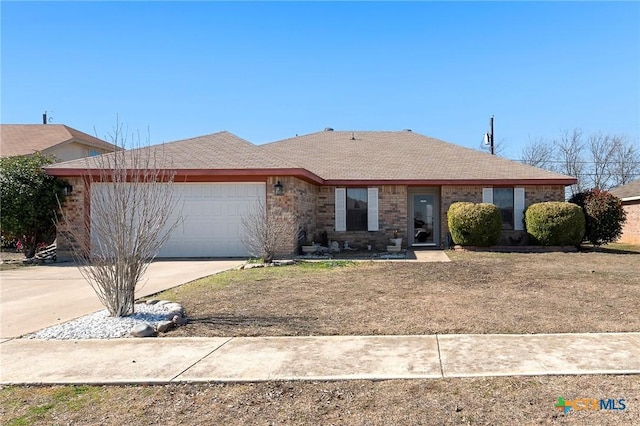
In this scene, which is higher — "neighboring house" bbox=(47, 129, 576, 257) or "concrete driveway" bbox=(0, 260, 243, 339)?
"neighboring house" bbox=(47, 129, 576, 257)

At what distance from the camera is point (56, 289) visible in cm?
859

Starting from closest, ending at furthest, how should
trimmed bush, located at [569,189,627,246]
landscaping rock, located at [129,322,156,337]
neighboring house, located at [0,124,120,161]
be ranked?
landscaping rock, located at [129,322,156,337] < trimmed bush, located at [569,189,627,246] < neighboring house, located at [0,124,120,161]

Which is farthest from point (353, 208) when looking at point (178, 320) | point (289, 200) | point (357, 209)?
point (178, 320)

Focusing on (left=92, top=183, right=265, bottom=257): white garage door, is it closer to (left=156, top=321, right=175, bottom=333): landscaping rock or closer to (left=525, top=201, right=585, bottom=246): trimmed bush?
(left=156, top=321, right=175, bottom=333): landscaping rock

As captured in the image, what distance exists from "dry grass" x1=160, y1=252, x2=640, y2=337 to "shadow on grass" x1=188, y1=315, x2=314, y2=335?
1 cm

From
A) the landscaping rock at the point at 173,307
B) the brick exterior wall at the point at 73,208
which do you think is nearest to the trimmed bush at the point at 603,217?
the landscaping rock at the point at 173,307

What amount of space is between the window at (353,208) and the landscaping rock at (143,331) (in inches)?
457

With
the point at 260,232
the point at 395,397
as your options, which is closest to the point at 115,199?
the point at 395,397

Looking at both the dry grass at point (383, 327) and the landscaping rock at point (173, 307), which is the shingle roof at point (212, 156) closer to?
the dry grass at point (383, 327)

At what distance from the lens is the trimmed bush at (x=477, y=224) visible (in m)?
14.8

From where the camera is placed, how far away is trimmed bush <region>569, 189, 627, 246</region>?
1553 cm

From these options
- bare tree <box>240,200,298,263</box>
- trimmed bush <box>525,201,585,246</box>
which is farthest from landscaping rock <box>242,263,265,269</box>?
trimmed bush <box>525,201,585,246</box>

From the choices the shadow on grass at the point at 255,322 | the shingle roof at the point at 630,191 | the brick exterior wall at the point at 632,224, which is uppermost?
the shingle roof at the point at 630,191

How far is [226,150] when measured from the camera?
15.0m
